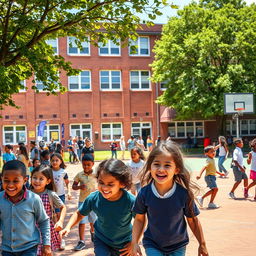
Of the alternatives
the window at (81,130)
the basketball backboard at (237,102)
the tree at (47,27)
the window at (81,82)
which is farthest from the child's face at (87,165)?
the window at (81,82)

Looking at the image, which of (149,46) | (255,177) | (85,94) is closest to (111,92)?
(85,94)

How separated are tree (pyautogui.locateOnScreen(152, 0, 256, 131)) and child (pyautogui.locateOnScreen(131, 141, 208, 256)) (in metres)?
28.0

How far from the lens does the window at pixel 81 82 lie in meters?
39.7

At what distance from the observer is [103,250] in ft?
12.0

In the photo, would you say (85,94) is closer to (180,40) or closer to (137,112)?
(137,112)

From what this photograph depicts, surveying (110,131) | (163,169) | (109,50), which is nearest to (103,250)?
(163,169)

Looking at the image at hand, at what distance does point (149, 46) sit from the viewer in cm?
4206

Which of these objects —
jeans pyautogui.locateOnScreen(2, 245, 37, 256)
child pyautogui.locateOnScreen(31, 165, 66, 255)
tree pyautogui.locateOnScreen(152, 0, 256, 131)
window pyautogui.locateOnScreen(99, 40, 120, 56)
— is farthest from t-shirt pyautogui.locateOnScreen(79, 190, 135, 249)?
window pyautogui.locateOnScreen(99, 40, 120, 56)

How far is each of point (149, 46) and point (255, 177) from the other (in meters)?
33.3

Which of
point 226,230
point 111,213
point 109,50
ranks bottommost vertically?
point 226,230

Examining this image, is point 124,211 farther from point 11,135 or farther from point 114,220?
point 11,135

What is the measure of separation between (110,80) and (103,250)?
37552mm

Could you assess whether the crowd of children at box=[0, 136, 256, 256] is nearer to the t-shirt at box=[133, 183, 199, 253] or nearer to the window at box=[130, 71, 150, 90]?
the t-shirt at box=[133, 183, 199, 253]

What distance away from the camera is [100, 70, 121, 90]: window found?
4050cm
